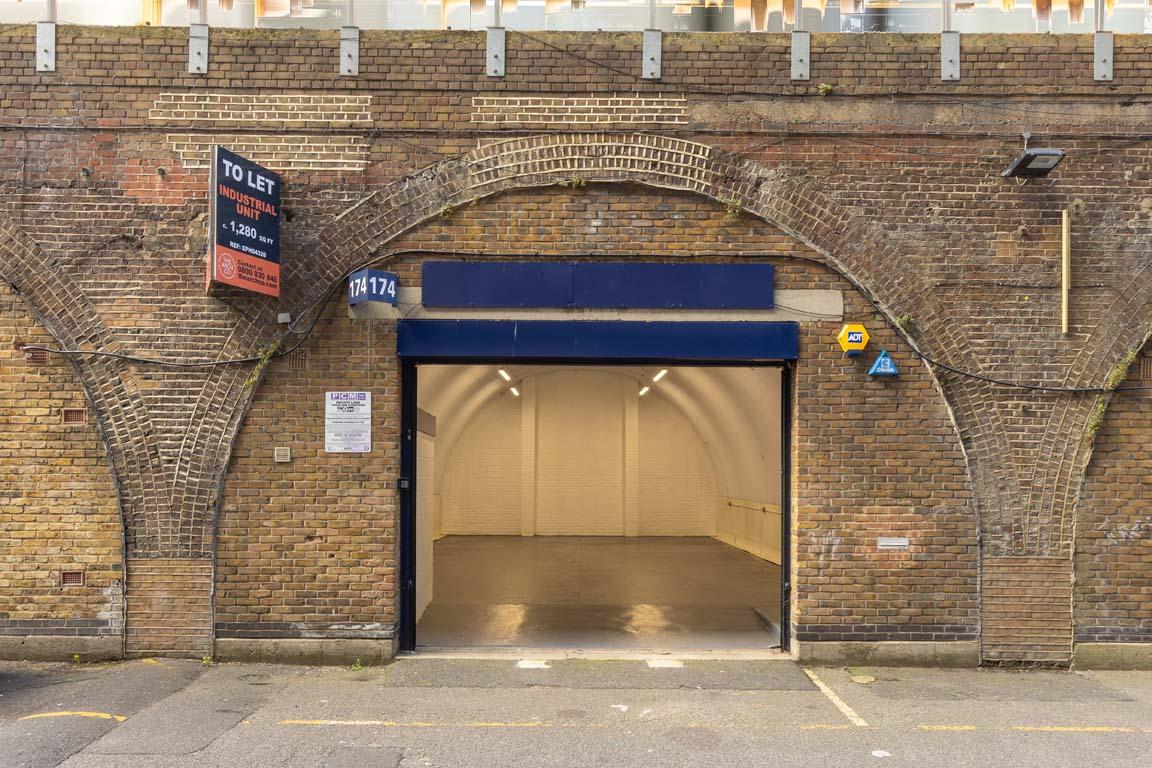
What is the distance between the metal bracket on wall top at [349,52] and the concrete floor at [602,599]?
5902mm

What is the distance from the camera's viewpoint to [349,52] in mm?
9000

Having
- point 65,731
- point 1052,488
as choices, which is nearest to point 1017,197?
point 1052,488

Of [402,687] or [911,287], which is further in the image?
[911,287]

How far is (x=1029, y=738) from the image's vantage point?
680 cm

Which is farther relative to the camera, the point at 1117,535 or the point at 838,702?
the point at 1117,535

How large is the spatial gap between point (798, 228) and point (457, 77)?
12.2ft

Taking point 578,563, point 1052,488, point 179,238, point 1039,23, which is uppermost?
point 1039,23

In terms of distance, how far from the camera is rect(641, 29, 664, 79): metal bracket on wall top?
909 centimetres

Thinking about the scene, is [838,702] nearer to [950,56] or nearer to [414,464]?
[414,464]

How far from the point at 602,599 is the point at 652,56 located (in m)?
7.08

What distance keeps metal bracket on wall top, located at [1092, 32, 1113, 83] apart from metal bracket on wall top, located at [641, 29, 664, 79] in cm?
431

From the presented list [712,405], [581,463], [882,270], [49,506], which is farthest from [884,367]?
[581,463]

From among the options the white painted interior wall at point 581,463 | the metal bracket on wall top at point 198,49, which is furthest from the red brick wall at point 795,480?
the white painted interior wall at point 581,463

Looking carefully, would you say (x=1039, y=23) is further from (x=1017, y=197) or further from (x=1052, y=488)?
(x=1052, y=488)
